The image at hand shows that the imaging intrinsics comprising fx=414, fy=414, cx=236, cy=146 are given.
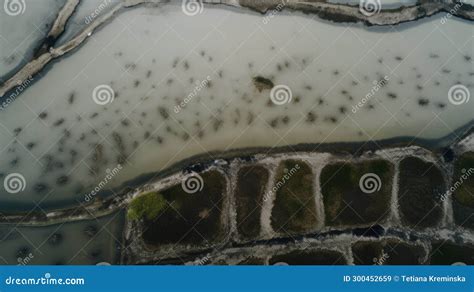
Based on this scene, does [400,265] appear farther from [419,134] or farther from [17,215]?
[17,215]

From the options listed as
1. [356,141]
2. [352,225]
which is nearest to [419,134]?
[356,141]

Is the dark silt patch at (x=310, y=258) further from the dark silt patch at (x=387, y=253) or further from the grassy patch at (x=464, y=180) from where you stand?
the grassy patch at (x=464, y=180)

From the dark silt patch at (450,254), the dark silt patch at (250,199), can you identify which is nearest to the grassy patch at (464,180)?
the dark silt patch at (450,254)

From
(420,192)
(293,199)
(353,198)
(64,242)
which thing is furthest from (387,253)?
(64,242)

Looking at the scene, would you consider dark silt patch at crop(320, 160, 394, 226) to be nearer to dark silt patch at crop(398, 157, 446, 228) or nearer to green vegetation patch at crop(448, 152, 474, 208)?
dark silt patch at crop(398, 157, 446, 228)
